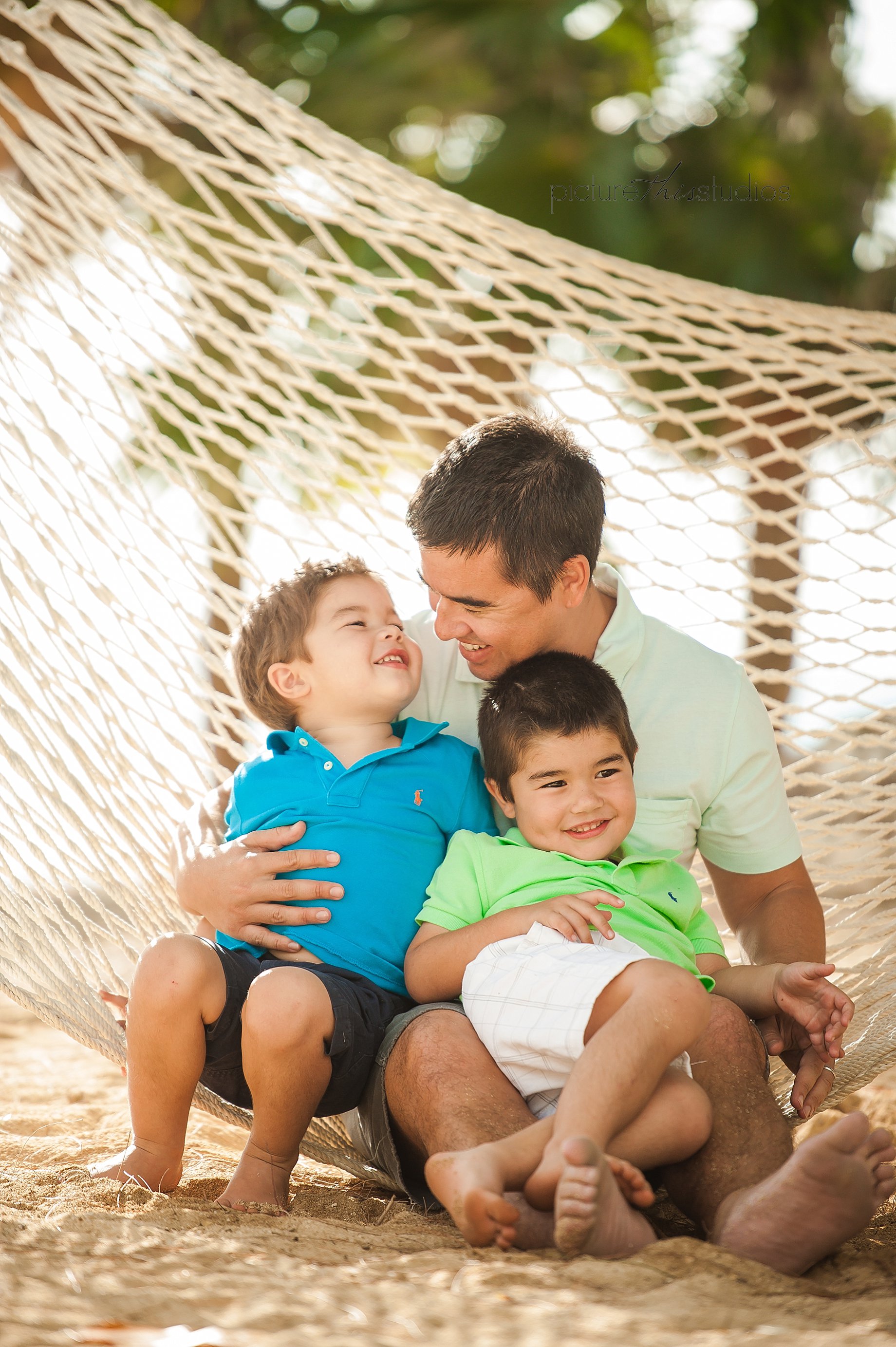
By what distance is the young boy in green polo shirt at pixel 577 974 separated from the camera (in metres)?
0.92

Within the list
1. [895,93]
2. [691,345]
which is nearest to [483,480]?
[691,345]

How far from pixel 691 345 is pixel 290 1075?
4.41ft

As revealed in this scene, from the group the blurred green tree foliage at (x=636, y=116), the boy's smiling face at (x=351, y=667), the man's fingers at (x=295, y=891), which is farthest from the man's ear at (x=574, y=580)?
the blurred green tree foliage at (x=636, y=116)

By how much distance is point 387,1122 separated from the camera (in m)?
1.16

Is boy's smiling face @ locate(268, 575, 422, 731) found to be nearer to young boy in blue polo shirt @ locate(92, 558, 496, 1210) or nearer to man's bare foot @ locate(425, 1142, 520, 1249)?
young boy in blue polo shirt @ locate(92, 558, 496, 1210)

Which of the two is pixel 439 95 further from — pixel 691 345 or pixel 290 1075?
pixel 290 1075

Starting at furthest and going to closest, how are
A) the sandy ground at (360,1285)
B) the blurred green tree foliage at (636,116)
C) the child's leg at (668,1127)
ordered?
the blurred green tree foliage at (636,116), the child's leg at (668,1127), the sandy ground at (360,1285)

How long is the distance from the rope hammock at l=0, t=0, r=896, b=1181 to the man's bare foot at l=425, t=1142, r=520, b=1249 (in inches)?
26.8

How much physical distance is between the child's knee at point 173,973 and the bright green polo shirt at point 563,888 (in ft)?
0.72

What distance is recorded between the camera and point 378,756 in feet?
4.32

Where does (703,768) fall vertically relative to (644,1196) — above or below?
above

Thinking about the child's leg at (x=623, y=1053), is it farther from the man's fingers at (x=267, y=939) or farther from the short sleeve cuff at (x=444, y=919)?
the man's fingers at (x=267, y=939)

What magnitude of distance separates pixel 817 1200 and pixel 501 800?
0.52 meters

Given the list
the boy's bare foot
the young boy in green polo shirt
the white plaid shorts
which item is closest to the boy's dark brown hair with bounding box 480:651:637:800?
the young boy in green polo shirt
